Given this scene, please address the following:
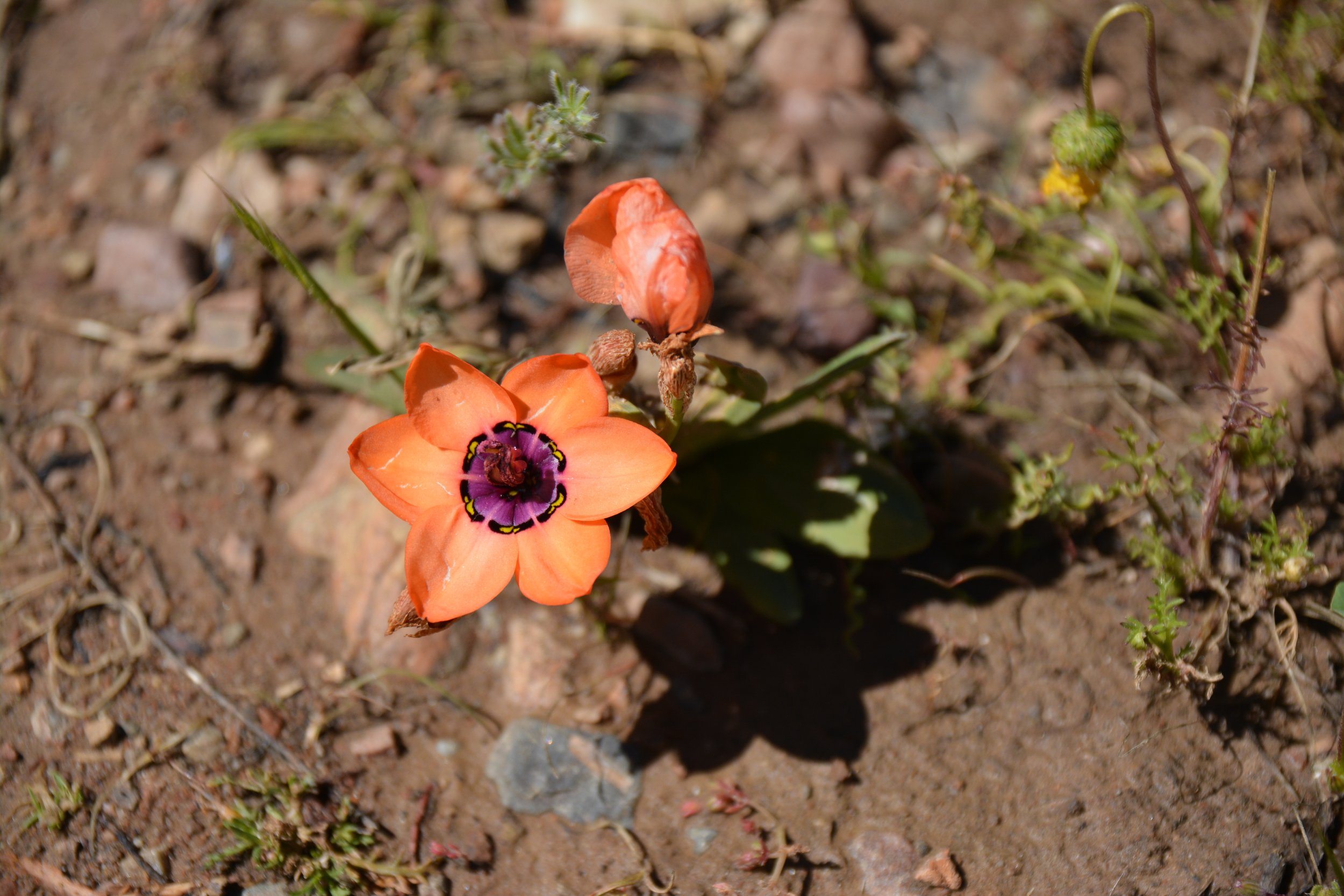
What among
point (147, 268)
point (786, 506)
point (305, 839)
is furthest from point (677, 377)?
point (147, 268)

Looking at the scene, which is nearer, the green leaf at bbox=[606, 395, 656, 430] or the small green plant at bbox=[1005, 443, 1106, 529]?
the green leaf at bbox=[606, 395, 656, 430]

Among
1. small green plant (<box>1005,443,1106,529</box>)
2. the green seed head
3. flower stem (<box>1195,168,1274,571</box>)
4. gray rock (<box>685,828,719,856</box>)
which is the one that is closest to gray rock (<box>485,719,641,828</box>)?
gray rock (<box>685,828,719,856</box>)

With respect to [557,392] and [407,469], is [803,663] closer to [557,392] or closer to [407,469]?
[557,392]

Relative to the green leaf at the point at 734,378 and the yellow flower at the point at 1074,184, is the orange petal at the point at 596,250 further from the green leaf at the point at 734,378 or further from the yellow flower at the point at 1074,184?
the yellow flower at the point at 1074,184

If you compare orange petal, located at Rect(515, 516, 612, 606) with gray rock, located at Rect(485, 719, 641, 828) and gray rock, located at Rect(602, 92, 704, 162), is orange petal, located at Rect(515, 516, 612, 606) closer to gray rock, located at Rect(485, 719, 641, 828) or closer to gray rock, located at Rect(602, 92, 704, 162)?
gray rock, located at Rect(485, 719, 641, 828)

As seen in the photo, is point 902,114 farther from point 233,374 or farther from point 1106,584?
point 233,374

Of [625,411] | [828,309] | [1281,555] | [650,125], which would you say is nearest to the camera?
[625,411]

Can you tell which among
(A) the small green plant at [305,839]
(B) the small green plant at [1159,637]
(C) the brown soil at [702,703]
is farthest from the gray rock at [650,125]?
(A) the small green plant at [305,839]
